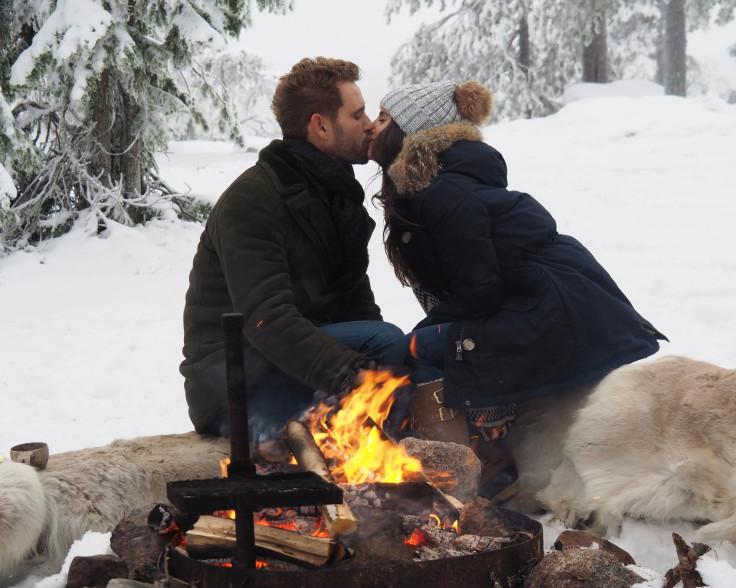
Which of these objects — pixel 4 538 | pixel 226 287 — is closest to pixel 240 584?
pixel 4 538

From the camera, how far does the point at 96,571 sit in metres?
2.37

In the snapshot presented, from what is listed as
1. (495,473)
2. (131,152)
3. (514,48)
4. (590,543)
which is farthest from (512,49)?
(590,543)

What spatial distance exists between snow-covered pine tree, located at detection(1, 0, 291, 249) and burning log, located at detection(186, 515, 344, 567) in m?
6.17

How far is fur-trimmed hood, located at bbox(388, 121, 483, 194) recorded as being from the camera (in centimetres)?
329

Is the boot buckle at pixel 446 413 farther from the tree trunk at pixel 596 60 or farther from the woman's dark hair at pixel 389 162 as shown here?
the tree trunk at pixel 596 60

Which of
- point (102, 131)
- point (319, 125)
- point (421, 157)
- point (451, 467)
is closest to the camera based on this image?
point (451, 467)

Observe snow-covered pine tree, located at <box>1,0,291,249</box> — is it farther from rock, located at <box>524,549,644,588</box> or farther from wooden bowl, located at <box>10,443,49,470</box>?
rock, located at <box>524,549,644,588</box>

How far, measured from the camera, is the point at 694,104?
40.6 ft

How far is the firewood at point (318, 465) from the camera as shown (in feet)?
7.02

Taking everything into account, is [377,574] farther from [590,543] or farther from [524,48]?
[524,48]

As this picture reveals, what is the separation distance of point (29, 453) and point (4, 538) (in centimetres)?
37

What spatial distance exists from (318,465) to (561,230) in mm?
6802

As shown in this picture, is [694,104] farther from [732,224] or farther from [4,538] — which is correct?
[4,538]

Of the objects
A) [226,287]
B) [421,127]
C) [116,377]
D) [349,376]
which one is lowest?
[116,377]
